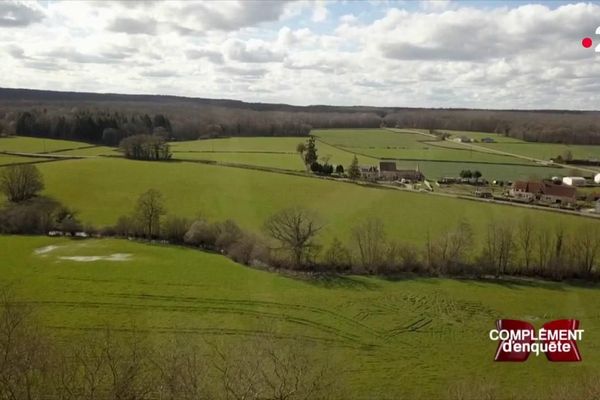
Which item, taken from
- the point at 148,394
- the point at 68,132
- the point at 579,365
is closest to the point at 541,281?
the point at 579,365

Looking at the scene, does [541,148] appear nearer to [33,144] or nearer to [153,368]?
[33,144]

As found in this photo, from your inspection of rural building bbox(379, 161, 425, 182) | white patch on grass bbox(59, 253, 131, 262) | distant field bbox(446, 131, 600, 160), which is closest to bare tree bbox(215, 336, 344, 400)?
white patch on grass bbox(59, 253, 131, 262)

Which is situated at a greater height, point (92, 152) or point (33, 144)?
point (33, 144)

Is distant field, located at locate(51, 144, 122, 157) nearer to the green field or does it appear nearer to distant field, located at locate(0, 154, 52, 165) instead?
distant field, located at locate(0, 154, 52, 165)

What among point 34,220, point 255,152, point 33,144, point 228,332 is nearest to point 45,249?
point 34,220

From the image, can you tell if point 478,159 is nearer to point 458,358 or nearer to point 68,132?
point 458,358

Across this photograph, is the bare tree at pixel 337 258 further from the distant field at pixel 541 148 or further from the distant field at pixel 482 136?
the distant field at pixel 482 136

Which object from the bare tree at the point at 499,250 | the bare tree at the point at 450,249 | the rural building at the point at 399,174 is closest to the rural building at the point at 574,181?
the rural building at the point at 399,174
